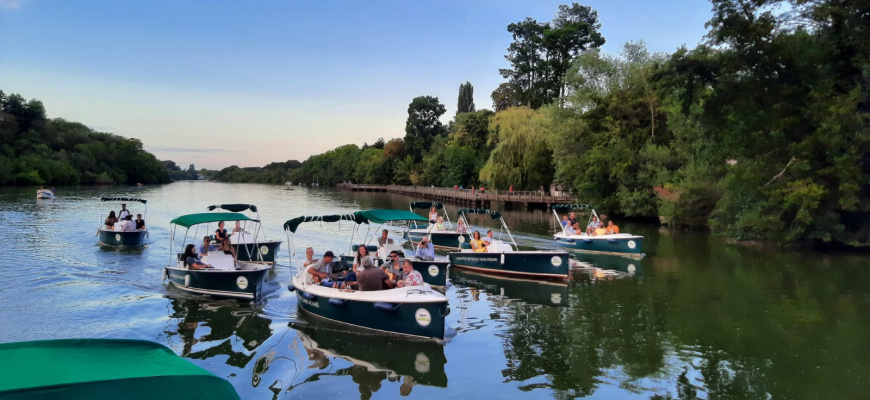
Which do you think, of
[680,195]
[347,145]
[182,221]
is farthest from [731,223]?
[347,145]

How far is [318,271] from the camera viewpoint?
14.3 m

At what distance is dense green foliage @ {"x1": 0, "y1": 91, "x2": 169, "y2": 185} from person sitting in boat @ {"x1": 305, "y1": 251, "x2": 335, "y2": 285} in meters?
91.7

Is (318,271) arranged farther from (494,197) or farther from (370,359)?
(494,197)

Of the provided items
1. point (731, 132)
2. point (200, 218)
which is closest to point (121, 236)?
point (200, 218)

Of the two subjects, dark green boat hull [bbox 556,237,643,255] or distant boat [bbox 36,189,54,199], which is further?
distant boat [bbox 36,189,54,199]

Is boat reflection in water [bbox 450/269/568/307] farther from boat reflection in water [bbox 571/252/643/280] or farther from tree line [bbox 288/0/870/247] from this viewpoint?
tree line [bbox 288/0/870/247]

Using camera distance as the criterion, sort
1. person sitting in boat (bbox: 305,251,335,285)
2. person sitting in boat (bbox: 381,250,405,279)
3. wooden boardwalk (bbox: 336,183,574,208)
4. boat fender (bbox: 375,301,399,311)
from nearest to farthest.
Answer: boat fender (bbox: 375,301,399,311), person sitting in boat (bbox: 381,250,405,279), person sitting in boat (bbox: 305,251,335,285), wooden boardwalk (bbox: 336,183,574,208)

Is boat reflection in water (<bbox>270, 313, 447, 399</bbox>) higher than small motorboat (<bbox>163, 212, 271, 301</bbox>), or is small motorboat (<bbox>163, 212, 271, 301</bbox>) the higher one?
small motorboat (<bbox>163, 212, 271, 301</bbox>)

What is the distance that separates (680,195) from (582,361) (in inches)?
1037

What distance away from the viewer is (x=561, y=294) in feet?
55.5

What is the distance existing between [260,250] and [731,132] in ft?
71.8

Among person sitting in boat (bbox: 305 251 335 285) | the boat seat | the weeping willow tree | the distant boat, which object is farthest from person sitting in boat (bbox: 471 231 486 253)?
the distant boat

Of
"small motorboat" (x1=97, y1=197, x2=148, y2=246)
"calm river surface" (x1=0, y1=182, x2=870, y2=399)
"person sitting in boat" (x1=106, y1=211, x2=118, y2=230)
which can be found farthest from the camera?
A: "person sitting in boat" (x1=106, y1=211, x2=118, y2=230)

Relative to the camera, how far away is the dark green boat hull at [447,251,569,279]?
1862 centimetres
